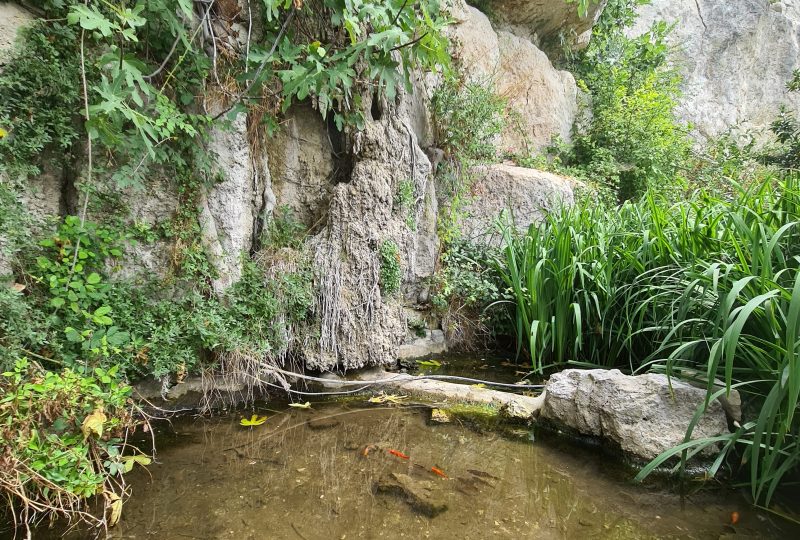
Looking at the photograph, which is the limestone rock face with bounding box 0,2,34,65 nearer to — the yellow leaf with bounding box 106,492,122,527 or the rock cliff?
the rock cliff

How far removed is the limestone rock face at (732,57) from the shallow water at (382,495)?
10.1 m

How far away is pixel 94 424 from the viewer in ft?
5.14

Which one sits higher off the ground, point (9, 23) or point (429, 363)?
point (9, 23)

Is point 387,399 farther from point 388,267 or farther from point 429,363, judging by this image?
point 388,267

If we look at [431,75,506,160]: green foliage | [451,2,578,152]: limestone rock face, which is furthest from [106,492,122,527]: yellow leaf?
[451,2,578,152]: limestone rock face

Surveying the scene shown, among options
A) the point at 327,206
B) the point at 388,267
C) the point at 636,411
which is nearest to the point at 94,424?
the point at 388,267

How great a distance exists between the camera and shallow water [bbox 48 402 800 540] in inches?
61.7

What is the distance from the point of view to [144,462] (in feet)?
6.02

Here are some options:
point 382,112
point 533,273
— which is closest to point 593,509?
point 533,273

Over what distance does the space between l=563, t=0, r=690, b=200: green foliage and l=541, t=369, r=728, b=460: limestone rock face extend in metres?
4.17

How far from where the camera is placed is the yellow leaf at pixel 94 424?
156cm

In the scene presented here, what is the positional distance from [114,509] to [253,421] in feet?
2.95

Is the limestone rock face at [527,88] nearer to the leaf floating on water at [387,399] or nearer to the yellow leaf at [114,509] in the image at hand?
the leaf floating on water at [387,399]

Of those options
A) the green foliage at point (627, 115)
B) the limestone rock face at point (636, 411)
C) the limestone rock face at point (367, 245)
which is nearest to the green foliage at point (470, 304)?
the limestone rock face at point (367, 245)
